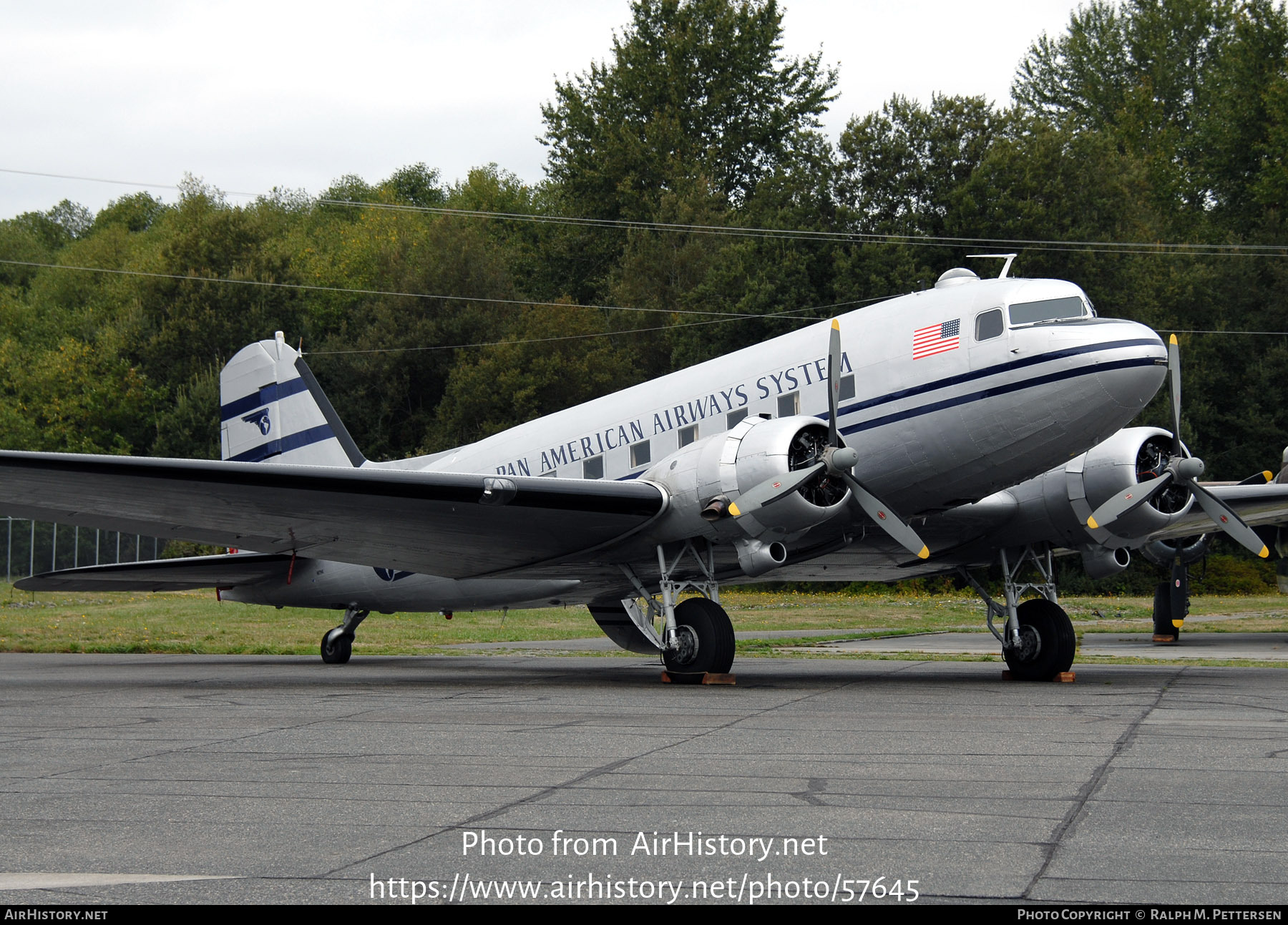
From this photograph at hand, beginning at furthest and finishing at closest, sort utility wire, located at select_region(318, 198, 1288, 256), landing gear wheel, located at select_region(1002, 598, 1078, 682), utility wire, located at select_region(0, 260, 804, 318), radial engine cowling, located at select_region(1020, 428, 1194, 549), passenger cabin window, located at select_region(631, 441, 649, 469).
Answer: utility wire, located at select_region(0, 260, 804, 318) → utility wire, located at select_region(318, 198, 1288, 256) → passenger cabin window, located at select_region(631, 441, 649, 469) → landing gear wheel, located at select_region(1002, 598, 1078, 682) → radial engine cowling, located at select_region(1020, 428, 1194, 549)

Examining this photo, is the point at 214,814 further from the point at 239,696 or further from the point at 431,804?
the point at 239,696

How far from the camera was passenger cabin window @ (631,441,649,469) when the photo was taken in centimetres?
1561

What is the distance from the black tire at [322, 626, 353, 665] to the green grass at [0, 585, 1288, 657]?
2.43m

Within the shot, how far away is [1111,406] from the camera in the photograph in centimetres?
1282

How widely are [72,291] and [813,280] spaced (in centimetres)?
5413

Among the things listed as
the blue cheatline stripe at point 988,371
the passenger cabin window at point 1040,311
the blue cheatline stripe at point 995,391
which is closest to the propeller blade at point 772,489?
the blue cheatline stripe at point 995,391

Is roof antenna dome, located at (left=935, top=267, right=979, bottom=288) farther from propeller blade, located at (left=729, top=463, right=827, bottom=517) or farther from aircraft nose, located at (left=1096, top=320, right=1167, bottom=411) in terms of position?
propeller blade, located at (left=729, top=463, right=827, bottom=517)

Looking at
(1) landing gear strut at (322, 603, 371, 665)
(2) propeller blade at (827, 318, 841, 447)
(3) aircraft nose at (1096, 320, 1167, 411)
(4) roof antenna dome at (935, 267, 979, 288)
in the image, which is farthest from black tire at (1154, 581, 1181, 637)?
(1) landing gear strut at (322, 603, 371, 665)

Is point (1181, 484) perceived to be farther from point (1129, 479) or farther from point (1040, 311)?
point (1040, 311)

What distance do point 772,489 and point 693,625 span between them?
2.11 m

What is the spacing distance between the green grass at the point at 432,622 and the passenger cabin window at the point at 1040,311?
32.4 feet

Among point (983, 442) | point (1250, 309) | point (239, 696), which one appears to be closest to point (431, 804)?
point (239, 696)

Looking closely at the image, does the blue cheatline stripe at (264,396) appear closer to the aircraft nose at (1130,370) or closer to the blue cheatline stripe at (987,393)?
the blue cheatline stripe at (987,393)

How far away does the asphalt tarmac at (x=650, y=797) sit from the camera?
4848mm
